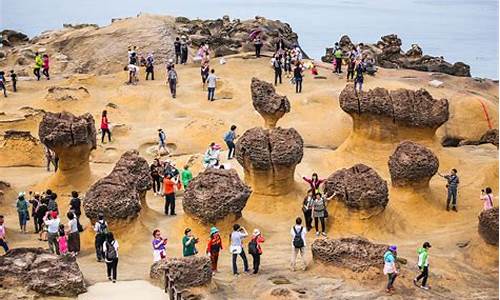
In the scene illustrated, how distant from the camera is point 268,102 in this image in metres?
21.5

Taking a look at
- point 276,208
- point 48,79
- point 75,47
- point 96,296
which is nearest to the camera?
point 96,296

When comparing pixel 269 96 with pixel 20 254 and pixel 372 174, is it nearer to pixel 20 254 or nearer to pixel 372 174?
pixel 372 174

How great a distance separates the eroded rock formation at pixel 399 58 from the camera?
3416 cm

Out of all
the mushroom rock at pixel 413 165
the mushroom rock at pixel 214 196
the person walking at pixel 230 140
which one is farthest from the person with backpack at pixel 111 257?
the person walking at pixel 230 140

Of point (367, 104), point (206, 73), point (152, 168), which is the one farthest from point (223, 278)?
point (206, 73)

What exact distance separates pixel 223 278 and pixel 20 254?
11.8 feet

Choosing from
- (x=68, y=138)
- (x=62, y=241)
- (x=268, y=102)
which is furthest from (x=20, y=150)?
(x=62, y=241)

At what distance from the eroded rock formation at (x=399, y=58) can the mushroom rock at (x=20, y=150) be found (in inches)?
615

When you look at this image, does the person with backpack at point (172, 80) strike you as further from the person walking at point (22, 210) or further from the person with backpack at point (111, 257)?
the person with backpack at point (111, 257)

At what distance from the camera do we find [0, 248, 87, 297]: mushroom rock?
439 inches

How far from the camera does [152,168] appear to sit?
1844 cm

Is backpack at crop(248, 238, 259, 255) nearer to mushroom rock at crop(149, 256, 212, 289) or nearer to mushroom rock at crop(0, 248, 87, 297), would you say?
mushroom rock at crop(149, 256, 212, 289)

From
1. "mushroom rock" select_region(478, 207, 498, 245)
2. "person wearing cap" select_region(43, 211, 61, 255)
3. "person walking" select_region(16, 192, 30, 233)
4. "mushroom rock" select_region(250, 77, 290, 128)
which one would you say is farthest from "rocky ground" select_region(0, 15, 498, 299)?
"mushroom rock" select_region(250, 77, 290, 128)

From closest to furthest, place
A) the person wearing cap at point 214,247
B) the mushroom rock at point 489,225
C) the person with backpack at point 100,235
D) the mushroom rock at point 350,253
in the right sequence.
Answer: the mushroom rock at point 350,253 < the person wearing cap at point 214,247 < the person with backpack at point 100,235 < the mushroom rock at point 489,225
